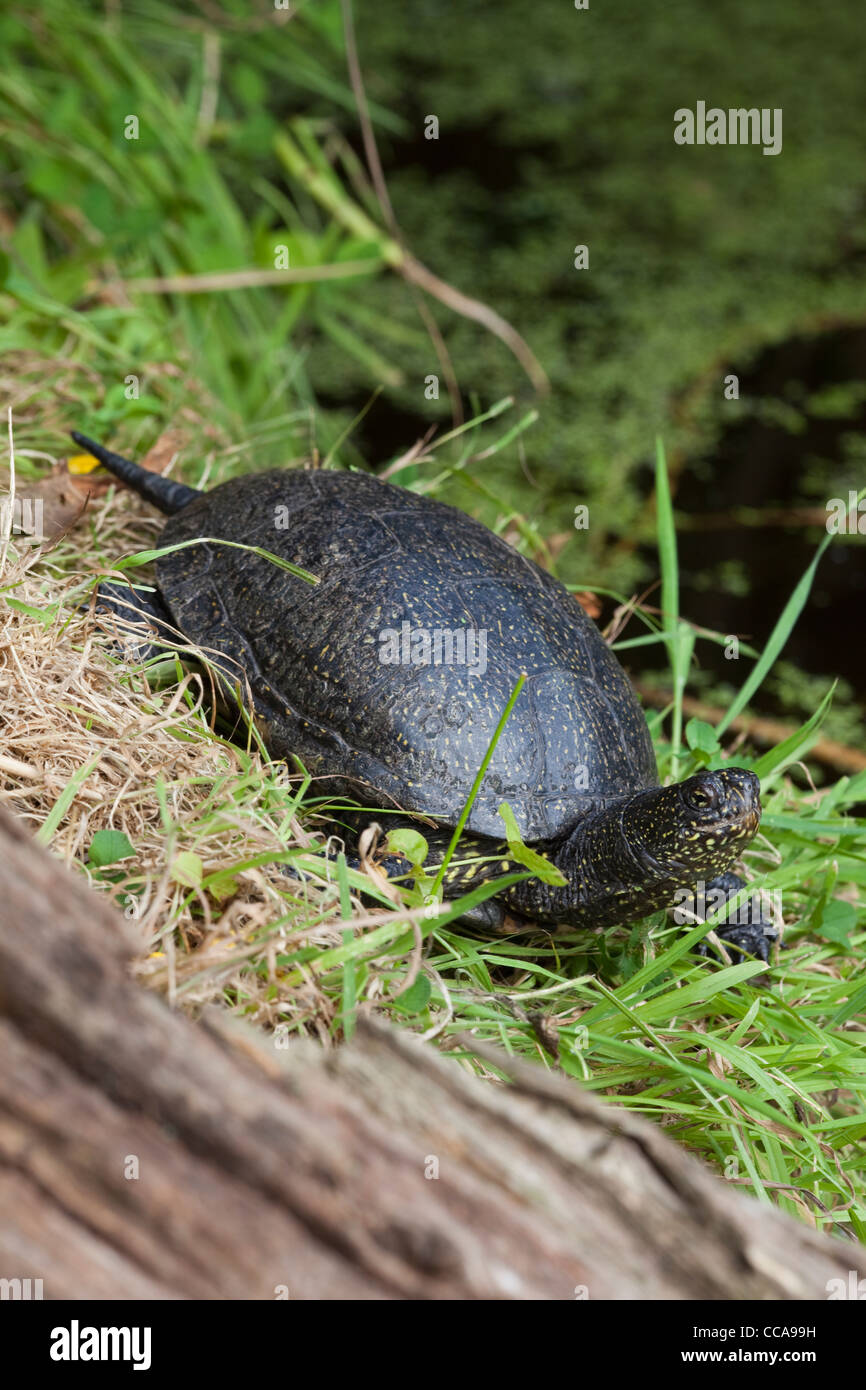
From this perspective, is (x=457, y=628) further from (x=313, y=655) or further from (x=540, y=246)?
(x=540, y=246)

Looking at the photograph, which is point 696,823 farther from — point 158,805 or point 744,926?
point 158,805

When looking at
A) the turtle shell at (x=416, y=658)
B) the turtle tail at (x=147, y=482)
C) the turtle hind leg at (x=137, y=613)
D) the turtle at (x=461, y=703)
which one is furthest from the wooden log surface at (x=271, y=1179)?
the turtle tail at (x=147, y=482)

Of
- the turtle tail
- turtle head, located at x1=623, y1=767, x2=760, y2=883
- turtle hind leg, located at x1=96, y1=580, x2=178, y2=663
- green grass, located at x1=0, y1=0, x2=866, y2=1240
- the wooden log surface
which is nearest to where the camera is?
the wooden log surface

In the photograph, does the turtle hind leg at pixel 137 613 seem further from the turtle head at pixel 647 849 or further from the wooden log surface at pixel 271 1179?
the wooden log surface at pixel 271 1179

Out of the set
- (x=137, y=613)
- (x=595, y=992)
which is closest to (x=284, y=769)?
(x=137, y=613)

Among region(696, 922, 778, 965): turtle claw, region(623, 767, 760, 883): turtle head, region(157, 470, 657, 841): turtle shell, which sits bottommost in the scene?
region(696, 922, 778, 965): turtle claw

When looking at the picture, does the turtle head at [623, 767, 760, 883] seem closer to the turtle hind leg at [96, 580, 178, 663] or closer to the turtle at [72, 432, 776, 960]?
the turtle at [72, 432, 776, 960]

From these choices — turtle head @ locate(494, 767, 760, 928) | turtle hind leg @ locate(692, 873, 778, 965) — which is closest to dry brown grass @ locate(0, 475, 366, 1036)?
turtle head @ locate(494, 767, 760, 928)
